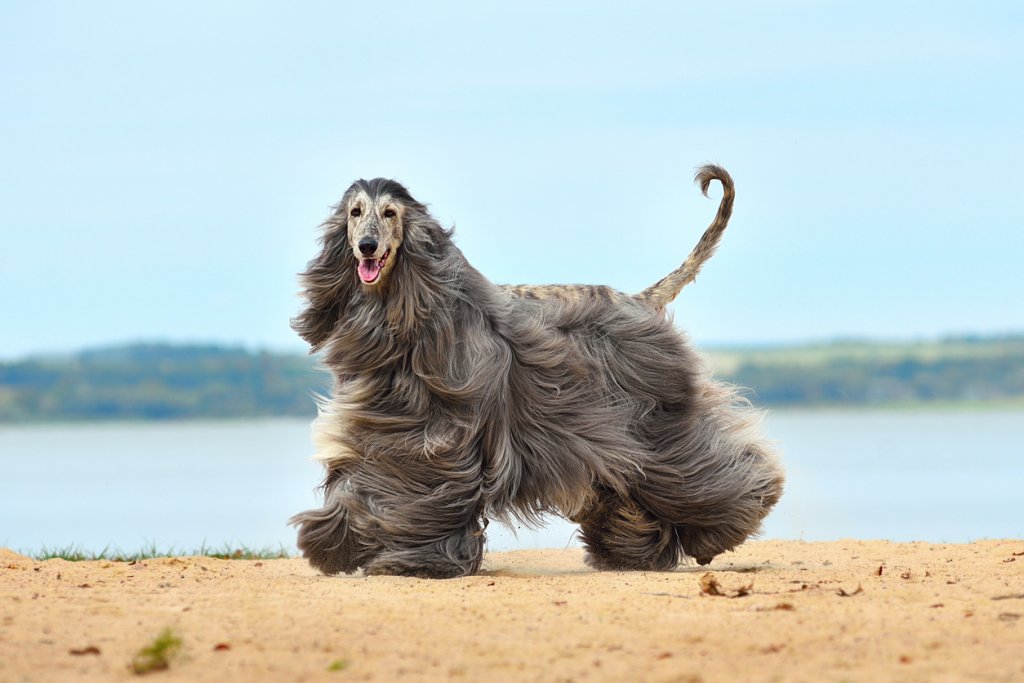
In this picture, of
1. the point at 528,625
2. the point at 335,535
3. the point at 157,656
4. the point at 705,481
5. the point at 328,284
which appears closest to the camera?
the point at 157,656

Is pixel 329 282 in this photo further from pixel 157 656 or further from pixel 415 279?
pixel 157 656

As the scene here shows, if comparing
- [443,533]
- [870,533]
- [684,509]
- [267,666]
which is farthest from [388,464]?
[870,533]

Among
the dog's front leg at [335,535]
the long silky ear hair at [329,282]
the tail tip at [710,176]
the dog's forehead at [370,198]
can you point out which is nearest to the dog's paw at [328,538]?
the dog's front leg at [335,535]

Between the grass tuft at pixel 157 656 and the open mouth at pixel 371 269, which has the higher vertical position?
the open mouth at pixel 371 269

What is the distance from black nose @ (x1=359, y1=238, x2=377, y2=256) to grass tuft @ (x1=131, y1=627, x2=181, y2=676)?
9.07 feet

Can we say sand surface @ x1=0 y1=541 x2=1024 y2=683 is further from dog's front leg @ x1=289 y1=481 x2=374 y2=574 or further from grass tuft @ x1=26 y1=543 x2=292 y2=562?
grass tuft @ x1=26 y1=543 x2=292 y2=562

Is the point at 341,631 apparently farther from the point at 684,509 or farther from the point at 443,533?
the point at 684,509

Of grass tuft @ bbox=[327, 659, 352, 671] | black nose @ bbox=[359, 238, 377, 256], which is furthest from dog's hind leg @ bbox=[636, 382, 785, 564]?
grass tuft @ bbox=[327, 659, 352, 671]

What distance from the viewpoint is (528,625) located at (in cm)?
583

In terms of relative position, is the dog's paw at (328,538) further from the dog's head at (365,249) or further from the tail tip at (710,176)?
the tail tip at (710,176)

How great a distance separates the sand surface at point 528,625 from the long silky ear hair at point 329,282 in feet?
4.53

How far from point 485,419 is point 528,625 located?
1.99 m

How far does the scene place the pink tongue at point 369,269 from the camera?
752 cm

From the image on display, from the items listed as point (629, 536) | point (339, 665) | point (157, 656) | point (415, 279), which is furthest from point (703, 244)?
point (157, 656)
